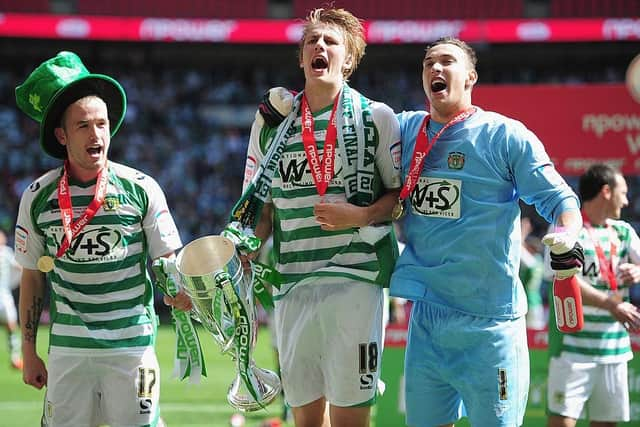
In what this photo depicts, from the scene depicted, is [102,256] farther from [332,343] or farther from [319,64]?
[319,64]

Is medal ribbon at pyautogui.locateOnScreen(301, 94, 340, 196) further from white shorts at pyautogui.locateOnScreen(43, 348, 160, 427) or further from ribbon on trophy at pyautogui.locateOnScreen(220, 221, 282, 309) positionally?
white shorts at pyautogui.locateOnScreen(43, 348, 160, 427)

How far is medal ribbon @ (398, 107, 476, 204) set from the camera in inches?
166

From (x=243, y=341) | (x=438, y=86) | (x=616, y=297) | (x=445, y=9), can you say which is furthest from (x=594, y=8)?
(x=243, y=341)

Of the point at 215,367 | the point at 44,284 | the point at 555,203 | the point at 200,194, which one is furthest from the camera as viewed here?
the point at 200,194

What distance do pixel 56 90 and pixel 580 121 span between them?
199 inches

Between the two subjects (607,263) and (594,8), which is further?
(594,8)

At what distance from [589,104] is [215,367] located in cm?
707

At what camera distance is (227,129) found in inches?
1013

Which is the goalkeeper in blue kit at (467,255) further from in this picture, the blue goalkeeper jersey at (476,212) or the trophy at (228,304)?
the trophy at (228,304)

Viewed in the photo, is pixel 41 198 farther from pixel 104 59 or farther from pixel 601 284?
pixel 104 59

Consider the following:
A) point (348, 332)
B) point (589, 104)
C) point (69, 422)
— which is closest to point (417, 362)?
point (348, 332)

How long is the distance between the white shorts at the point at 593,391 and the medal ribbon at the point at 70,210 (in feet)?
10.8

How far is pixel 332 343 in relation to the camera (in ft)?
14.1

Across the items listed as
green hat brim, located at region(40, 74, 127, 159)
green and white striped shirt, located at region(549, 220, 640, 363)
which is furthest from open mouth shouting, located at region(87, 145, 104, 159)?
green and white striped shirt, located at region(549, 220, 640, 363)
